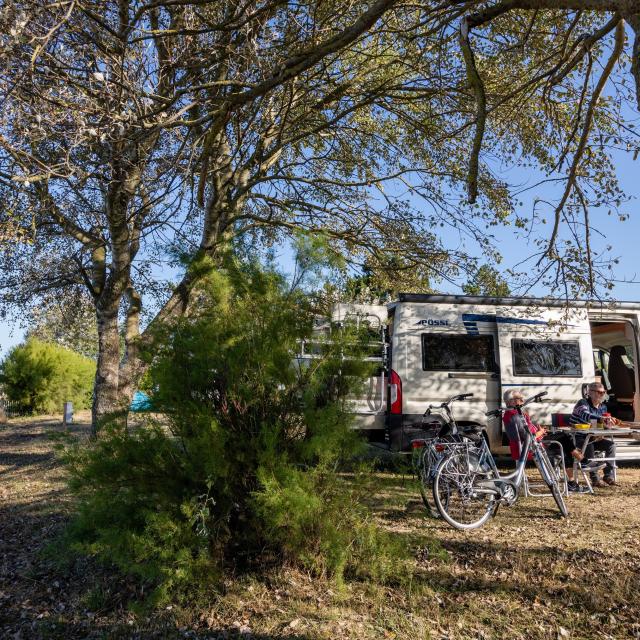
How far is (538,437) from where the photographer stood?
271 inches

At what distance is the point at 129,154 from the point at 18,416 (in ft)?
60.5

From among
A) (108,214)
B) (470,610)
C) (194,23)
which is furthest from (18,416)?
(470,610)

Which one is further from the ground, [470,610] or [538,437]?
[538,437]

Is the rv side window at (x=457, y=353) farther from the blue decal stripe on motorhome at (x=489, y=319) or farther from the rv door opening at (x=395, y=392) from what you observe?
the rv door opening at (x=395, y=392)

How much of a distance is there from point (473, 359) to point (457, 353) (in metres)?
0.30

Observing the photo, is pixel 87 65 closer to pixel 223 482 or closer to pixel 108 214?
pixel 108 214

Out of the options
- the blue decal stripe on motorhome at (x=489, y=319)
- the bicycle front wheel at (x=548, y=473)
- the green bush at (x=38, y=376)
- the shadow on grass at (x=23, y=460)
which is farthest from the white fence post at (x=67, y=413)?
the bicycle front wheel at (x=548, y=473)

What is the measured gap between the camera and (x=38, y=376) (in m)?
24.2

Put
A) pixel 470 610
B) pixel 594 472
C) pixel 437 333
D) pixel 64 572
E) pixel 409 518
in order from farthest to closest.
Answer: pixel 437 333, pixel 594 472, pixel 409 518, pixel 64 572, pixel 470 610

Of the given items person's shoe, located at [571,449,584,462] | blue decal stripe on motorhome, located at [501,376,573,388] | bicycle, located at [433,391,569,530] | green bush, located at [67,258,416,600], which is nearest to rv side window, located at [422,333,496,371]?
blue decal stripe on motorhome, located at [501,376,573,388]

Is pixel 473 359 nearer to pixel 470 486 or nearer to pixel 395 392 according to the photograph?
pixel 395 392

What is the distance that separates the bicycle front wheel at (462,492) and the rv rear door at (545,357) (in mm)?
3877

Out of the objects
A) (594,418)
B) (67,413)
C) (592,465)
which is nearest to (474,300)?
(594,418)

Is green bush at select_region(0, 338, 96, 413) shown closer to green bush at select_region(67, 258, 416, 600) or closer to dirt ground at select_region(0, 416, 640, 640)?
dirt ground at select_region(0, 416, 640, 640)
